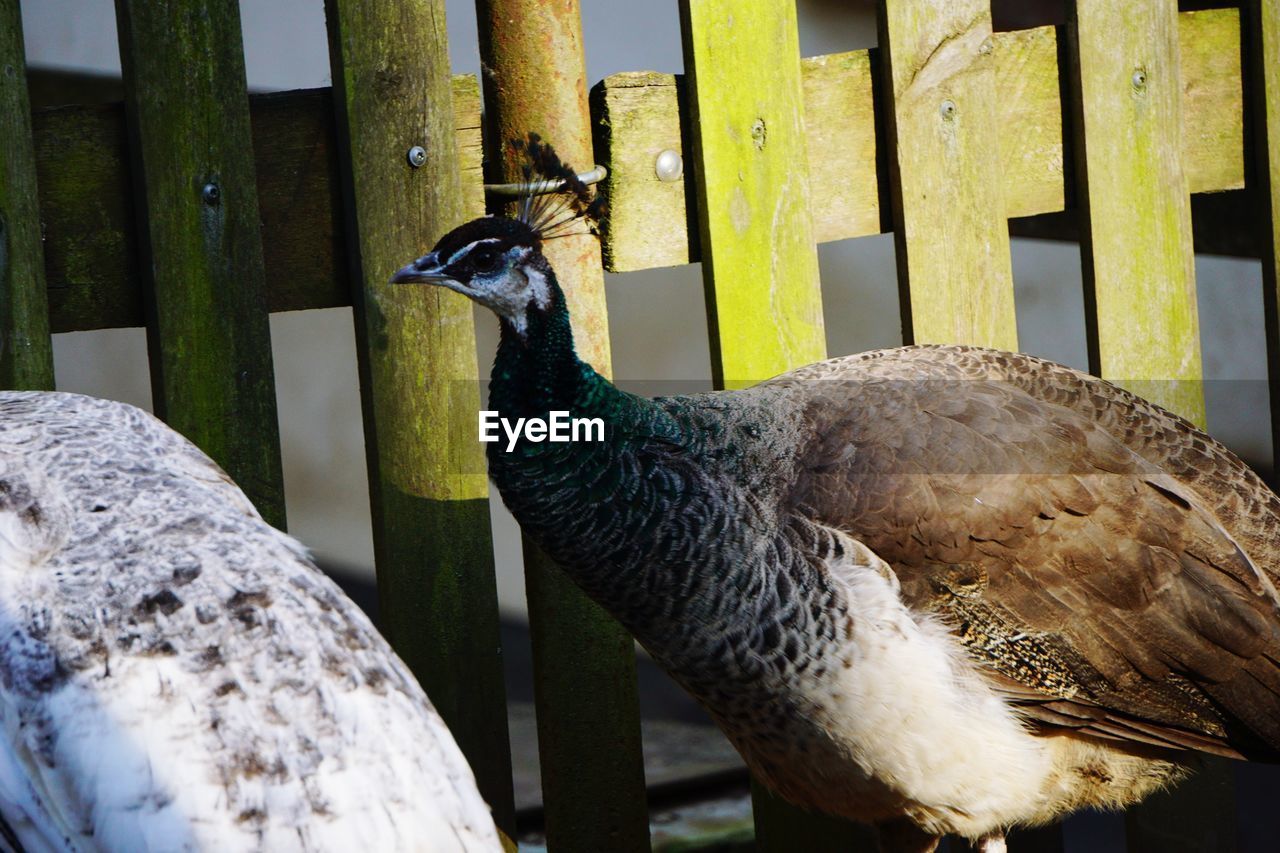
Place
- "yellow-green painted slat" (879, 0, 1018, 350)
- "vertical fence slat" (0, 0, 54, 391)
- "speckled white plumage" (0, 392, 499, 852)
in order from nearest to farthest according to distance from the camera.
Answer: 1. "speckled white plumage" (0, 392, 499, 852)
2. "vertical fence slat" (0, 0, 54, 391)
3. "yellow-green painted slat" (879, 0, 1018, 350)

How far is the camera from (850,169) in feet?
9.56

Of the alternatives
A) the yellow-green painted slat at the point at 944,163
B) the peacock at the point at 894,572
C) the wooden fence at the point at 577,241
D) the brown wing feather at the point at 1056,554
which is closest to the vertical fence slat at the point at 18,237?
the wooden fence at the point at 577,241

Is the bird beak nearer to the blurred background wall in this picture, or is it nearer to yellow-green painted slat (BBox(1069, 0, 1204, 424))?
yellow-green painted slat (BBox(1069, 0, 1204, 424))

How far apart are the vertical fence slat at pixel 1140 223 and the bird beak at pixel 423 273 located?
1554mm

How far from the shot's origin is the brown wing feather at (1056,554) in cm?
239

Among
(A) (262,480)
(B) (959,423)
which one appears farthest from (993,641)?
(A) (262,480)

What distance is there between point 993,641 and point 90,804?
1570 millimetres

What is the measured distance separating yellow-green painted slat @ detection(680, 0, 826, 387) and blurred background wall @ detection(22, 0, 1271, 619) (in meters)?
1.83

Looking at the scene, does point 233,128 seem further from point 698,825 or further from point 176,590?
point 698,825

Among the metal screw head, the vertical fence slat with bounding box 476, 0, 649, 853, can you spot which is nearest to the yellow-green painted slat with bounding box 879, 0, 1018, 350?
the metal screw head

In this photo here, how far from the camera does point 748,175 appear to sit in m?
2.76

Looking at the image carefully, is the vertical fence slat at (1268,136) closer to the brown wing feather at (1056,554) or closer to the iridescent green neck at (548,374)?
the brown wing feather at (1056,554)

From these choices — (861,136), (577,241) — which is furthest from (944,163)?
(577,241)

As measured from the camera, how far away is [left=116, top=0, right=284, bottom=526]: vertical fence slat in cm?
237
